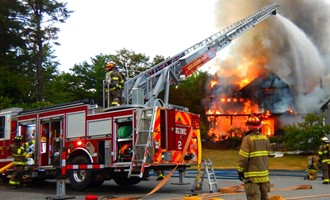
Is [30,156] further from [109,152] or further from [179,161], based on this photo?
[179,161]

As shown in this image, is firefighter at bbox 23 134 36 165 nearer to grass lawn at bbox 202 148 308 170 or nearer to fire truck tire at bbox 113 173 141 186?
fire truck tire at bbox 113 173 141 186

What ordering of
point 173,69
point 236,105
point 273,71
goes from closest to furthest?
point 173,69, point 273,71, point 236,105

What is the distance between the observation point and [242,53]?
4031cm

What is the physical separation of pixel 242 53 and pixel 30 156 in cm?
3098

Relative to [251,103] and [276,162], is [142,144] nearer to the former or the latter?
[276,162]

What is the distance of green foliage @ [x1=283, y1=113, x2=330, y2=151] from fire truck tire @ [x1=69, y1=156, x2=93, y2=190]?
17.7 meters

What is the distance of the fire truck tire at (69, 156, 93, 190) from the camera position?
422 inches

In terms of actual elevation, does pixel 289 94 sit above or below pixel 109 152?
above

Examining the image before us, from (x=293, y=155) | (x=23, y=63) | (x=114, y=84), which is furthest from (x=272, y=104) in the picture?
(x=114, y=84)

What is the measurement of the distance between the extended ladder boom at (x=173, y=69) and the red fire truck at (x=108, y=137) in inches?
1.7

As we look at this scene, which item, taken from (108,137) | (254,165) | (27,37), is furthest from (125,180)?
(27,37)

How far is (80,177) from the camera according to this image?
36.2ft

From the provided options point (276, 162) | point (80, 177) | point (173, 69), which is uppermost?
point (173, 69)

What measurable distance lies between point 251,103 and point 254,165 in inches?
1394
